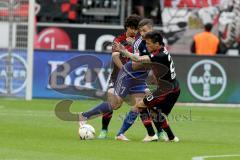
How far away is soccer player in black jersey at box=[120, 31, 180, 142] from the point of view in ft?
49.1

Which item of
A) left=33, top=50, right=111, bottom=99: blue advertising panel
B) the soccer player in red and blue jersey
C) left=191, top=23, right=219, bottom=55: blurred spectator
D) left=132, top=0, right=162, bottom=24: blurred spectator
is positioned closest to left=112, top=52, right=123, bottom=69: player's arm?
the soccer player in red and blue jersey

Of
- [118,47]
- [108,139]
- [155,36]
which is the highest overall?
[155,36]

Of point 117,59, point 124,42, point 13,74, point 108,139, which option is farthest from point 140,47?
point 13,74

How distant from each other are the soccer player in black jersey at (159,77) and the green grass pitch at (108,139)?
575 mm

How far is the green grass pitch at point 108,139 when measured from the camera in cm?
1309

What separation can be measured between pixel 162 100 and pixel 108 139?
3.85 feet

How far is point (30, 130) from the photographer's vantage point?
55.1 ft

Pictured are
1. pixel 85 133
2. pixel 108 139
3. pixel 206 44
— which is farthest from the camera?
pixel 206 44

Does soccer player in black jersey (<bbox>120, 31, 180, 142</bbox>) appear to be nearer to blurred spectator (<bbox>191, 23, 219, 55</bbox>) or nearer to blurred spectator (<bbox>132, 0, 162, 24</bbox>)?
blurred spectator (<bbox>191, 23, 219, 55</bbox>)

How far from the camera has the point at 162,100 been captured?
600 inches

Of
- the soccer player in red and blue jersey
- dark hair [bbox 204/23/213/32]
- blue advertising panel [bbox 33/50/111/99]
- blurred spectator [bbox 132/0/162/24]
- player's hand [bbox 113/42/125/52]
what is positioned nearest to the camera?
player's hand [bbox 113/42/125/52]

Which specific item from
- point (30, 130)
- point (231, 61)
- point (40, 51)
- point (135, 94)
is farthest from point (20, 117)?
point (231, 61)

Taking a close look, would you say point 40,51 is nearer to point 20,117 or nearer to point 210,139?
point 20,117

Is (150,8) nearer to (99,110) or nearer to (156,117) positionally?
(99,110)
